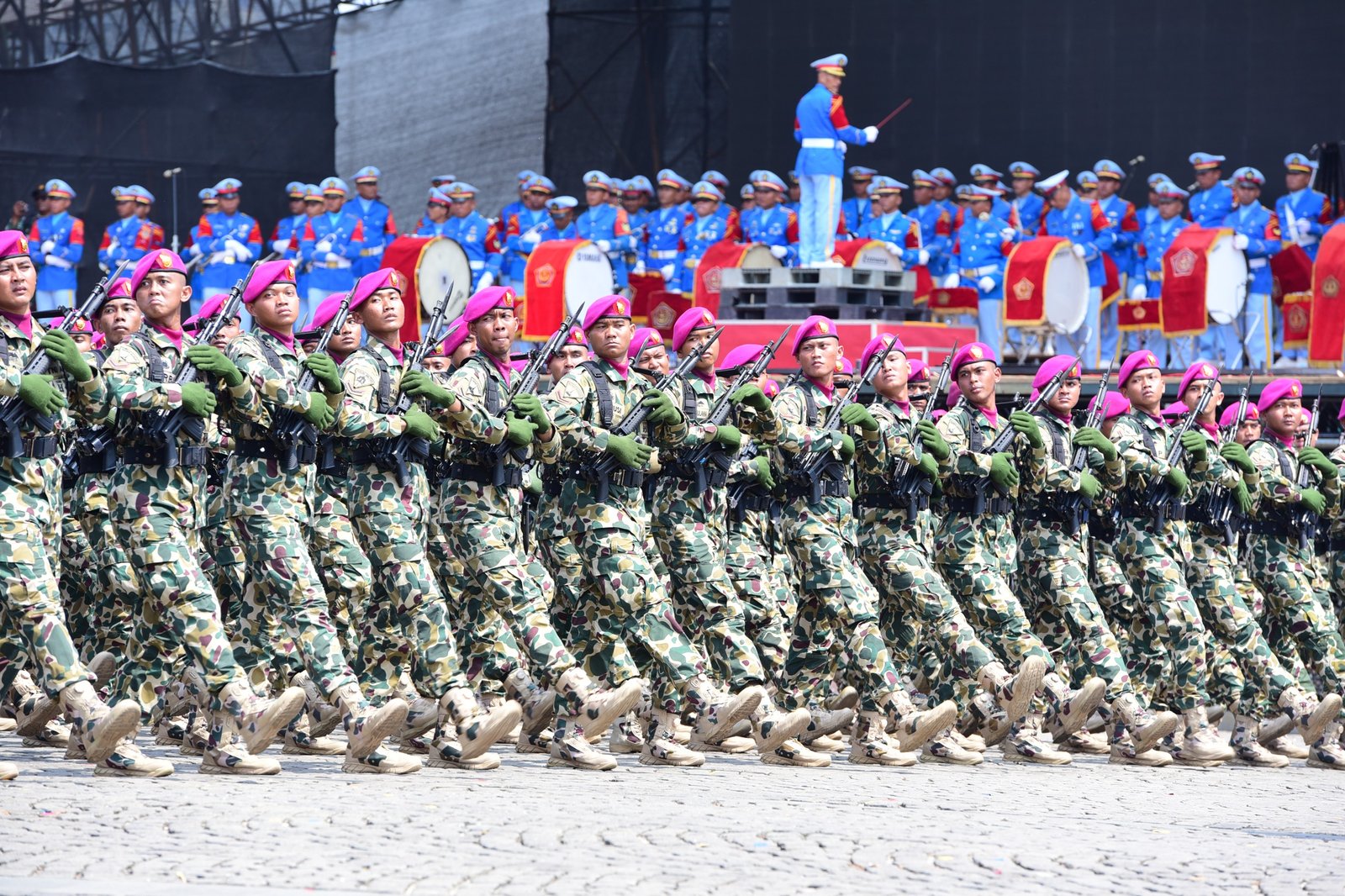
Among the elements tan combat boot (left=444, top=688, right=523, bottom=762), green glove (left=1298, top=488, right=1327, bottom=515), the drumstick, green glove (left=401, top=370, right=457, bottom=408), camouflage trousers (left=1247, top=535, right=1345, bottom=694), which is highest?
the drumstick

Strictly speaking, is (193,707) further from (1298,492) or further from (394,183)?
(394,183)

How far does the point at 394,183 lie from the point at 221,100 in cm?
206

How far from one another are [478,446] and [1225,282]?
1001 centimetres

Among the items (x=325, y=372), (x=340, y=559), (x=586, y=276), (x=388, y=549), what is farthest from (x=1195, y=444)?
(x=586, y=276)

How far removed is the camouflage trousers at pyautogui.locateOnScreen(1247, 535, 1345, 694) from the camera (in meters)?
11.7

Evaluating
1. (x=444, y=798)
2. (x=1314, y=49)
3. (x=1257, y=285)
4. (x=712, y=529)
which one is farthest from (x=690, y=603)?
(x=1314, y=49)

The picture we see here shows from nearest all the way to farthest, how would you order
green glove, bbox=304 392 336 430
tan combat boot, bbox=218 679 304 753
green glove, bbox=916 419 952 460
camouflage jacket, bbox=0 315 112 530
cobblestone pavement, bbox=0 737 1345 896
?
cobblestone pavement, bbox=0 737 1345 896, camouflage jacket, bbox=0 315 112 530, tan combat boot, bbox=218 679 304 753, green glove, bbox=304 392 336 430, green glove, bbox=916 419 952 460

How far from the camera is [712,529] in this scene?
9.83 meters

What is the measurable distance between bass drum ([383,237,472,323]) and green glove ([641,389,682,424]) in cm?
1029

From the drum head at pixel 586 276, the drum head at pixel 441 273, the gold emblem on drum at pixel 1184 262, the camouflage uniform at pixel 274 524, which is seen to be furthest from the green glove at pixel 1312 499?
the drum head at pixel 441 273

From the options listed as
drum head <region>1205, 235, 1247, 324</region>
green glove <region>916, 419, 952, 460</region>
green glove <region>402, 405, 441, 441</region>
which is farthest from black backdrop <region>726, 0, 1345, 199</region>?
green glove <region>402, 405, 441, 441</region>

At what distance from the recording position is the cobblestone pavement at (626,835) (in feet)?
19.4

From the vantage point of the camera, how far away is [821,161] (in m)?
Result: 17.5

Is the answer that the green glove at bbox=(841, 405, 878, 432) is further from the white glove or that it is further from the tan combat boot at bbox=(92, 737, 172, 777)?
the white glove
